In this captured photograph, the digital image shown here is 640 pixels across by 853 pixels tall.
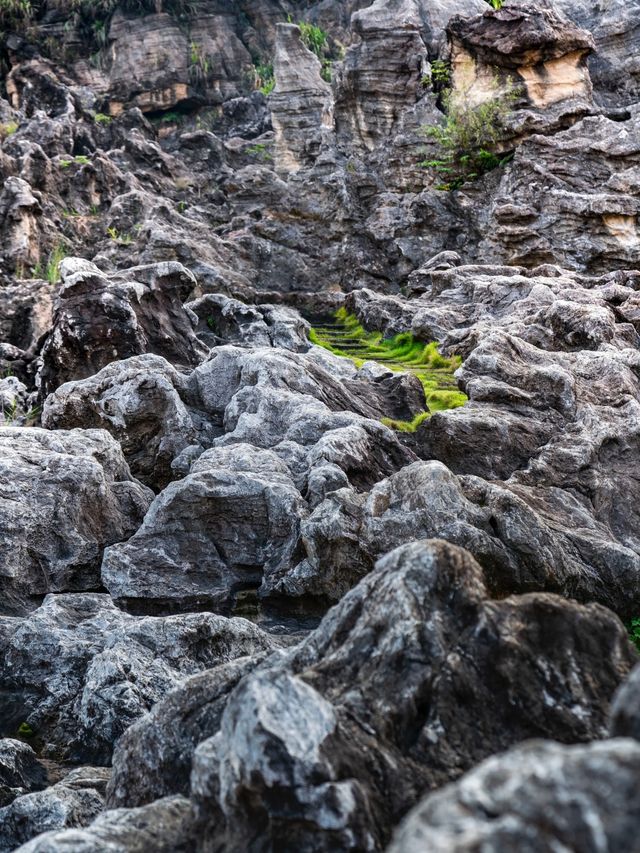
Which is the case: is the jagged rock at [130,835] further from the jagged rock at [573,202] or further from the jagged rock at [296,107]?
the jagged rock at [296,107]

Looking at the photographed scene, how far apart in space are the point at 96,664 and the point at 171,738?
278cm

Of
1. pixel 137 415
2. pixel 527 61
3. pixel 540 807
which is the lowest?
pixel 137 415

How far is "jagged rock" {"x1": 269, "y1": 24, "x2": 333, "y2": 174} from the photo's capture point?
4375 centimetres

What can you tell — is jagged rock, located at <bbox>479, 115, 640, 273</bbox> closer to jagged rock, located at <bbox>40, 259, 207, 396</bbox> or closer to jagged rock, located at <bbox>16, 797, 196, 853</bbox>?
jagged rock, located at <bbox>40, 259, 207, 396</bbox>

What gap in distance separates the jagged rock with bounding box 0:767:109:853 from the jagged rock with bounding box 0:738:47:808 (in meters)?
0.45

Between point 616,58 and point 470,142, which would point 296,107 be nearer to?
point 470,142

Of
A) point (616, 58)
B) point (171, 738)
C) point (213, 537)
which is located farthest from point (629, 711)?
point (616, 58)

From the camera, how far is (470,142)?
115 feet

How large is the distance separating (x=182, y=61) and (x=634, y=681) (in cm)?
6618

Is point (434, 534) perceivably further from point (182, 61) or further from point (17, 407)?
point (182, 61)

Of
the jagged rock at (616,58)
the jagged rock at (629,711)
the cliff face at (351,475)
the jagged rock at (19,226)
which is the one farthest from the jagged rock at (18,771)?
the jagged rock at (616,58)

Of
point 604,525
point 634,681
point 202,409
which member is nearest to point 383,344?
point 202,409

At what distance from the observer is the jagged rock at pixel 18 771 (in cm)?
726

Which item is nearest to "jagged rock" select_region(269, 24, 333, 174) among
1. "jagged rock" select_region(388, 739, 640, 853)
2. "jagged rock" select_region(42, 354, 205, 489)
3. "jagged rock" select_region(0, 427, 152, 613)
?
"jagged rock" select_region(42, 354, 205, 489)
